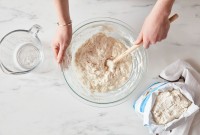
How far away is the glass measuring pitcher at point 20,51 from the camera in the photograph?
1.04m

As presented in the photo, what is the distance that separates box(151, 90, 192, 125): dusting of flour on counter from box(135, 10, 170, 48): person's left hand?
201 mm

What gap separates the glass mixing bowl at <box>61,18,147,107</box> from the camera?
1036 mm

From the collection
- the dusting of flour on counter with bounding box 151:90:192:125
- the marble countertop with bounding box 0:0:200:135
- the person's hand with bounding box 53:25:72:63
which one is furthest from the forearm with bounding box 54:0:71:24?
the dusting of flour on counter with bounding box 151:90:192:125

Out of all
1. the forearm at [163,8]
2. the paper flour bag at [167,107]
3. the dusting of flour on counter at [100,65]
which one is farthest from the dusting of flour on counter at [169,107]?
the forearm at [163,8]

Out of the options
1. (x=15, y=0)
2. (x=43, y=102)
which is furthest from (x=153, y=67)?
(x=15, y=0)

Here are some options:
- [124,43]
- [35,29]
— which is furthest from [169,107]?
[35,29]

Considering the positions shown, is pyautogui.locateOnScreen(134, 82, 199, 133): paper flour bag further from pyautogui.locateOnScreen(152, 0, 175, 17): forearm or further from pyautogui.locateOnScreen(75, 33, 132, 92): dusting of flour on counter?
pyautogui.locateOnScreen(152, 0, 175, 17): forearm

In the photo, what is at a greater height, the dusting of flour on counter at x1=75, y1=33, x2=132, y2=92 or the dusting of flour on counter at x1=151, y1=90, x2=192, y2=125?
the dusting of flour on counter at x1=75, y1=33, x2=132, y2=92

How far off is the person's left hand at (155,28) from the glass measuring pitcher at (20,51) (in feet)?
1.14

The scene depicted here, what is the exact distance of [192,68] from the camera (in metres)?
1.07

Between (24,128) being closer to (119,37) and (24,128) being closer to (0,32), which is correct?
(0,32)

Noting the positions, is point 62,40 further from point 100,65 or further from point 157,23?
point 157,23

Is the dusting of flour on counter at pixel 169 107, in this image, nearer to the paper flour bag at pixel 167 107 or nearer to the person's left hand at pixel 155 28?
the paper flour bag at pixel 167 107

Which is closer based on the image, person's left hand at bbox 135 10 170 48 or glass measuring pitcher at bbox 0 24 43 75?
person's left hand at bbox 135 10 170 48
